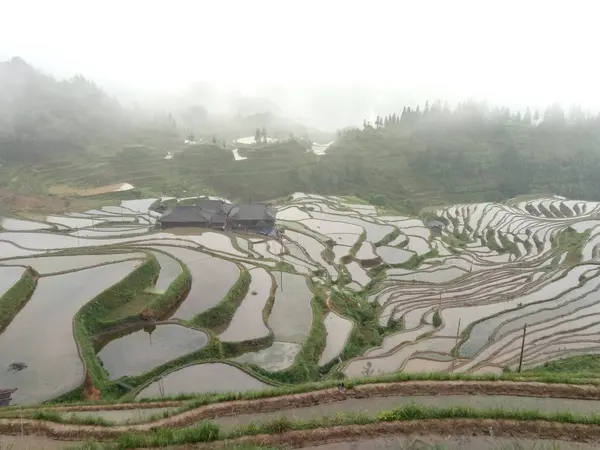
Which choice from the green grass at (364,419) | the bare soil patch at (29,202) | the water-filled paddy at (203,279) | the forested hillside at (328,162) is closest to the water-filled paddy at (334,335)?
the water-filled paddy at (203,279)

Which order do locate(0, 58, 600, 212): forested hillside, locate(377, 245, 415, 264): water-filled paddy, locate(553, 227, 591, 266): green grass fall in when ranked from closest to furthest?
locate(377, 245, 415, 264): water-filled paddy, locate(553, 227, 591, 266): green grass, locate(0, 58, 600, 212): forested hillside

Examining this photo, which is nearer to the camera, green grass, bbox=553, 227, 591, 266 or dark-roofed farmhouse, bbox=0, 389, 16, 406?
dark-roofed farmhouse, bbox=0, 389, 16, 406

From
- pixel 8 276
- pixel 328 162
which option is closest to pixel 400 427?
pixel 8 276

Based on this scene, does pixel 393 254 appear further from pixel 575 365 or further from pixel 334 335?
pixel 575 365

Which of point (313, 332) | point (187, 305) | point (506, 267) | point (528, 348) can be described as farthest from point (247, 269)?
point (506, 267)

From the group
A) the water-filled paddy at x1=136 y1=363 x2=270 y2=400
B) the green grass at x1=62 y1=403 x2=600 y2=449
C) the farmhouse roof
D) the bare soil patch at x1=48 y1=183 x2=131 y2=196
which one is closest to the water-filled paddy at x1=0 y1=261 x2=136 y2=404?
the water-filled paddy at x1=136 y1=363 x2=270 y2=400

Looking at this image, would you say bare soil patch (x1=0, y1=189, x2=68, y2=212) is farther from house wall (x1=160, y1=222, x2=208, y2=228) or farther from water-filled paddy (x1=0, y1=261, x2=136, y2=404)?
water-filled paddy (x1=0, y1=261, x2=136, y2=404)

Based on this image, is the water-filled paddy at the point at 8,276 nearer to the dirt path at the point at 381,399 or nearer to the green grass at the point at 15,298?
the green grass at the point at 15,298
